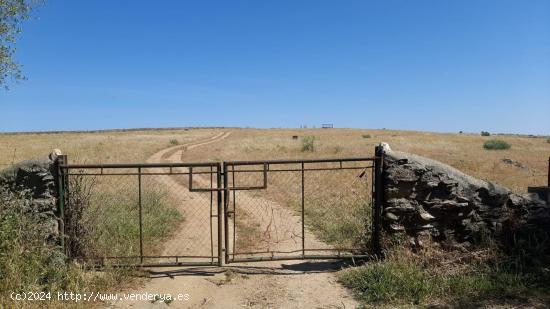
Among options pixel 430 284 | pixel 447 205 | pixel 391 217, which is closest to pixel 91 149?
pixel 391 217

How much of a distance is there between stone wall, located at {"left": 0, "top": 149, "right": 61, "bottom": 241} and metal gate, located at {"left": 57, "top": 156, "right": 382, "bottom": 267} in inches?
5.8

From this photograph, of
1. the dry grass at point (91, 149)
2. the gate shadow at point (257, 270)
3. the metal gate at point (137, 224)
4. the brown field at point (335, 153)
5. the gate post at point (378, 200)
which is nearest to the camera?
the metal gate at point (137, 224)

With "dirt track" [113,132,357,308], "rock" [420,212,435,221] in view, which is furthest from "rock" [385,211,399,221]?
"dirt track" [113,132,357,308]

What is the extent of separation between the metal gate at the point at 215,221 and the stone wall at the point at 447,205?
1.21 ft

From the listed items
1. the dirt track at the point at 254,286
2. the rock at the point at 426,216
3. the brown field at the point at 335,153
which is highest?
the rock at the point at 426,216

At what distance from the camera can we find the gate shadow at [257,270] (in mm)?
7590

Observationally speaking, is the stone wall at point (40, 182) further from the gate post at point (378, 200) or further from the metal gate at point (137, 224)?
the gate post at point (378, 200)

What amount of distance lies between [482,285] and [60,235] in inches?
271

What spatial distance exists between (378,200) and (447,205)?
3.89 ft

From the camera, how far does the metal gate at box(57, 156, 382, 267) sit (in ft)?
24.7

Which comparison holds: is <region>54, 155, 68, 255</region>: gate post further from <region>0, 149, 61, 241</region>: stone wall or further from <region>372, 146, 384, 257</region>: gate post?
<region>372, 146, 384, 257</region>: gate post

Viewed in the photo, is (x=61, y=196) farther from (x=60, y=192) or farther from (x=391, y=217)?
(x=391, y=217)

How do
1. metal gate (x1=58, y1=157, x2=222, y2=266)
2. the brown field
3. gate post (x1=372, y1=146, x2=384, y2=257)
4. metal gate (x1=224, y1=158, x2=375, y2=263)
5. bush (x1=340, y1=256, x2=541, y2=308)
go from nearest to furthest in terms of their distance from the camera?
bush (x1=340, y1=256, x2=541, y2=308)
metal gate (x1=58, y1=157, x2=222, y2=266)
gate post (x1=372, y1=146, x2=384, y2=257)
metal gate (x1=224, y1=158, x2=375, y2=263)
the brown field

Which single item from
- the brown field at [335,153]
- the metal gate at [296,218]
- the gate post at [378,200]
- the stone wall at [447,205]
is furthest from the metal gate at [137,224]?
the stone wall at [447,205]
